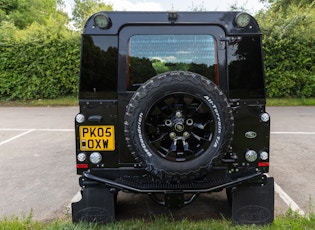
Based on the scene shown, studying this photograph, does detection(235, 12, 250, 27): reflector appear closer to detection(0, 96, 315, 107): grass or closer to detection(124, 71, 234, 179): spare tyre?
detection(124, 71, 234, 179): spare tyre

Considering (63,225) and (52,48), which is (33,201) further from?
(52,48)

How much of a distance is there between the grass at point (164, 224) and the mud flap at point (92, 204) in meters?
0.10

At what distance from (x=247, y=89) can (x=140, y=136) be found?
1257 mm

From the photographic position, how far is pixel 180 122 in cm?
303

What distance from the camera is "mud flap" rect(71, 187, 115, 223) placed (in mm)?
3529

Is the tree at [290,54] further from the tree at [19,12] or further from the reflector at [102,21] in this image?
the tree at [19,12]

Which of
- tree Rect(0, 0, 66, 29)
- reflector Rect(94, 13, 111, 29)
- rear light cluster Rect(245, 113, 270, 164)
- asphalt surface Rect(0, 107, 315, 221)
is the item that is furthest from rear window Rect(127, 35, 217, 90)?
tree Rect(0, 0, 66, 29)

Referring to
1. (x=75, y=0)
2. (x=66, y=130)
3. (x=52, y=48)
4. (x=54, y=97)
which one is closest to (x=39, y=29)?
(x=52, y=48)

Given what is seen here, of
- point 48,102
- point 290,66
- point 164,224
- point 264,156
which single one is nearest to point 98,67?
point 164,224

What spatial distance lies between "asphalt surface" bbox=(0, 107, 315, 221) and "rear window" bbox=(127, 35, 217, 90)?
1.71m

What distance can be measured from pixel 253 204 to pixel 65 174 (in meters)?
3.32

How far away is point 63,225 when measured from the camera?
11.5 feet

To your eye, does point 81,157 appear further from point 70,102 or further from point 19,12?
point 19,12

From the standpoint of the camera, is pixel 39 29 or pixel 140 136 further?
pixel 39 29
